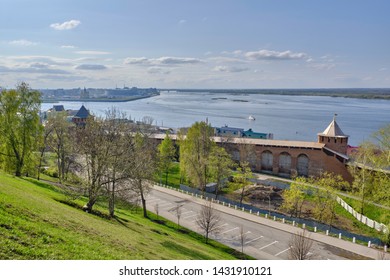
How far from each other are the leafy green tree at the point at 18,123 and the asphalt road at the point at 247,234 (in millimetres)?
8512

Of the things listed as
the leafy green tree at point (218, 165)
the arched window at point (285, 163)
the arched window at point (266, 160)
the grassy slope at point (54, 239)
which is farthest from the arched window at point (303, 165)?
the grassy slope at point (54, 239)

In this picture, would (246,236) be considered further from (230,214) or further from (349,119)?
(349,119)

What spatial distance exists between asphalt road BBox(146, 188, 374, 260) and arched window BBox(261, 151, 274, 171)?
1188 cm

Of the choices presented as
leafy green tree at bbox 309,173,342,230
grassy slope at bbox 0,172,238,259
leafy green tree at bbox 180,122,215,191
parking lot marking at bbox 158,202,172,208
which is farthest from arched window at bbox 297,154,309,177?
grassy slope at bbox 0,172,238,259

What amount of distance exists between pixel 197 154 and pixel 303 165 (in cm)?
1103

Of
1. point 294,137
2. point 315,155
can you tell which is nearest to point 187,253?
point 315,155

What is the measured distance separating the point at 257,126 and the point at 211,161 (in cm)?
5400

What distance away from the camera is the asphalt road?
15047 millimetres

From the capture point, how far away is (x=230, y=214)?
21203mm

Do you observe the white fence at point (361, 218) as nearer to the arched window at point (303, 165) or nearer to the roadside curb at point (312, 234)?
the roadside curb at point (312, 234)

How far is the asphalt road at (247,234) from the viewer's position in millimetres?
15047

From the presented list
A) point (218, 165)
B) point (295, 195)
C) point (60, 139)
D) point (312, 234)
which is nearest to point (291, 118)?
point (218, 165)

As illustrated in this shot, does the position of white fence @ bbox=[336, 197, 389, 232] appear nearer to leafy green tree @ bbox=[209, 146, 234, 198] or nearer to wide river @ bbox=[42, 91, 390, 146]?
leafy green tree @ bbox=[209, 146, 234, 198]

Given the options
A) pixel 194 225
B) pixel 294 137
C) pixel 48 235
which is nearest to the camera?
pixel 48 235
